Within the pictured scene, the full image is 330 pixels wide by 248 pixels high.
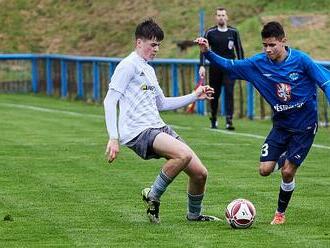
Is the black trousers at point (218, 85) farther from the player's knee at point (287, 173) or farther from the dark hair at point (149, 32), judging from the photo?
the dark hair at point (149, 32)

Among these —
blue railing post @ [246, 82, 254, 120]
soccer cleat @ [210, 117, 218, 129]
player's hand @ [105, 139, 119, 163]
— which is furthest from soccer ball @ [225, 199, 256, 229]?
blue railing post @ [246, 82, 254, 120]

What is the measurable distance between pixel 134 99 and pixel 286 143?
147 centimetres

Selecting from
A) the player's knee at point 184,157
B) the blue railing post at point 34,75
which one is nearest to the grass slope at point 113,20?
the blue railing post at point 34,75

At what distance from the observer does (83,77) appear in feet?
112

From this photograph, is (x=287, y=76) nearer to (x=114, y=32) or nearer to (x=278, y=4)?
(x=278, y=4)

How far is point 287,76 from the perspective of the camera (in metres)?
11.5

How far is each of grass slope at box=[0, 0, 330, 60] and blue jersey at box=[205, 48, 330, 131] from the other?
22159mm

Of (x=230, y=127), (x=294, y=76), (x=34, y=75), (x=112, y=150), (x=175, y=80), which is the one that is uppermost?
(x=294, y=76)

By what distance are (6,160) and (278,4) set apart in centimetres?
2185

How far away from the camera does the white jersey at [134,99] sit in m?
11.3

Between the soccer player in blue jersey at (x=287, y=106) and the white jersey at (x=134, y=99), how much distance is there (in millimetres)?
692

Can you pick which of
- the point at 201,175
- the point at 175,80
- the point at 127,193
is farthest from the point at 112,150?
the point at 175,80

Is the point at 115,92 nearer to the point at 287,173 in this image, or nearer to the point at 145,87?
the point at 145,87

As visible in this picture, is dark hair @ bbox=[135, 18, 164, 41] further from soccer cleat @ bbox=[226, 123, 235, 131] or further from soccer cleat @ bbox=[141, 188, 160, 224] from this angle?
soccer cleat @ bbox=[226, 123, 235, 131]
